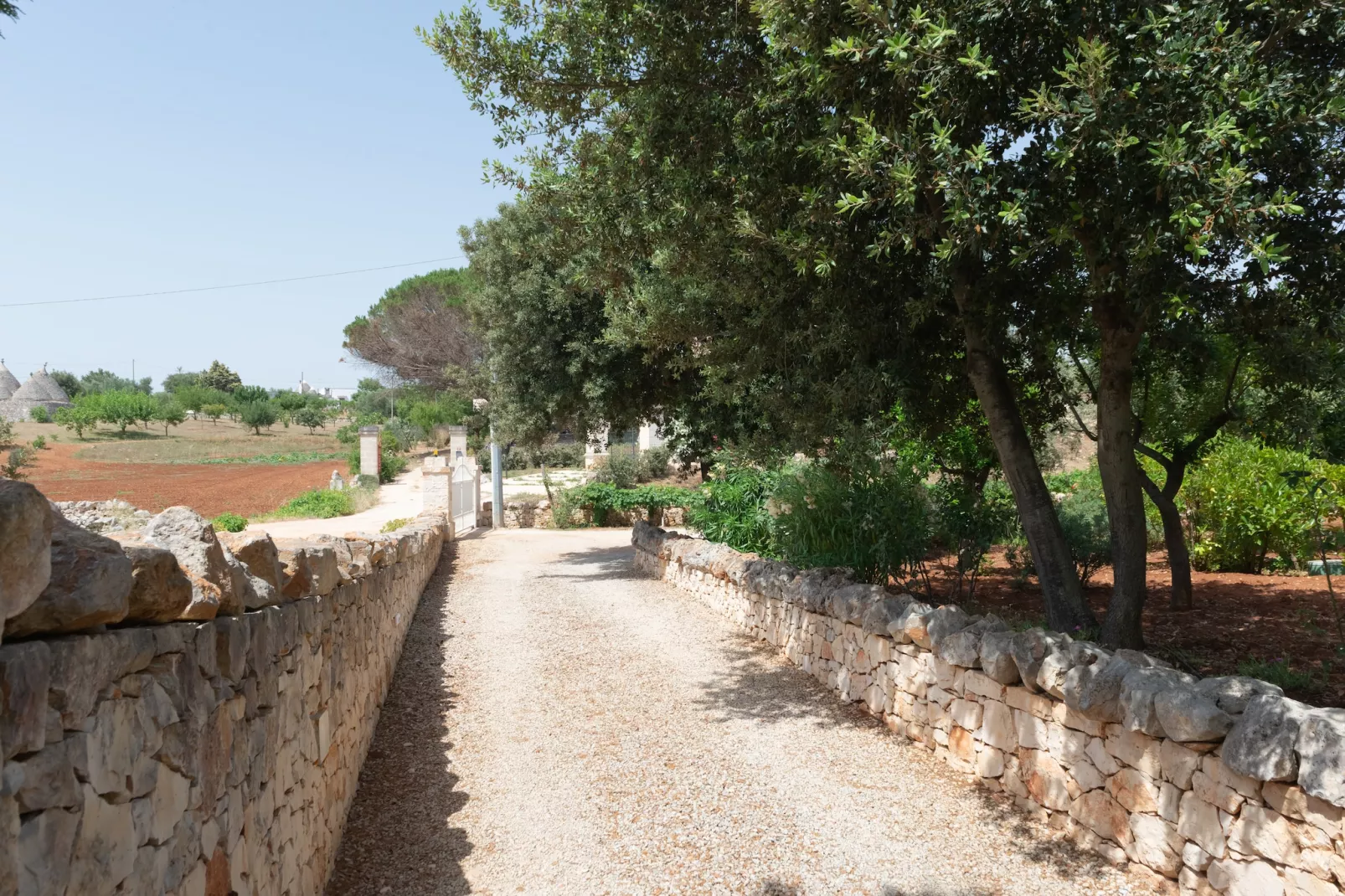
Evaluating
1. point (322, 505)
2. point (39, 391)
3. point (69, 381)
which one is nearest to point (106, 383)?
point (69, 381)

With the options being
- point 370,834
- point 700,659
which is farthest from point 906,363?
point 370,834

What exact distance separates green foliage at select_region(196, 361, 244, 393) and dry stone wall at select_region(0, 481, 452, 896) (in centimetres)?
8311


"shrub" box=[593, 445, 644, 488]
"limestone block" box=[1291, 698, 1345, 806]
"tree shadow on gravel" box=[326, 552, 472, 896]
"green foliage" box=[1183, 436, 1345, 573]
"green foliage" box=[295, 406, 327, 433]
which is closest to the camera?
"limestone block" box=[1291, 698, 1345, 806]

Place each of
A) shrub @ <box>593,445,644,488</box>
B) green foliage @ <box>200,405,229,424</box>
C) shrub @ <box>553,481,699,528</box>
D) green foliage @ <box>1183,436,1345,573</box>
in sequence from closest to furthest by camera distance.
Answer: green foliage @ <box>1183,436,1345,573</box>
shrub @ <box>553,481,699,528</box>
shrub @ <box>593,445,644,488</box>
green foliage @ <box>200,405,229,424</box>

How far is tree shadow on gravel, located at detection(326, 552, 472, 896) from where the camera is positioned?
4410 mm

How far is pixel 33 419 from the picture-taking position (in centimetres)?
2528

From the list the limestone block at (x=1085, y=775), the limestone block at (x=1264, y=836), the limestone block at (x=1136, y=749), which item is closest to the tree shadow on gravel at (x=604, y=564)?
the limestone block at (x=1085, y=775)

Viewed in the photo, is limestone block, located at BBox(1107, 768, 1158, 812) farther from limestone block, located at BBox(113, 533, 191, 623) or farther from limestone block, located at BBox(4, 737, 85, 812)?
limestone block, located at BBox(4, 737, 85, 812)

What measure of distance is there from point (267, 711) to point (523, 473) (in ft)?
121

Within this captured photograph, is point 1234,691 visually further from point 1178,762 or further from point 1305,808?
point 1305,808

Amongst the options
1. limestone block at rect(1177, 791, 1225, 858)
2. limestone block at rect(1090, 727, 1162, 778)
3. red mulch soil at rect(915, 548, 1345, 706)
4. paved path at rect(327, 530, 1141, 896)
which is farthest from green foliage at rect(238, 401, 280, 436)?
limestone block at rect(1177, 791, 1225, 858)

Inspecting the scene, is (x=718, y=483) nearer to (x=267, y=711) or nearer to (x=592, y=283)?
(x=592, y=283)

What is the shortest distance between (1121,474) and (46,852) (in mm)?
6660

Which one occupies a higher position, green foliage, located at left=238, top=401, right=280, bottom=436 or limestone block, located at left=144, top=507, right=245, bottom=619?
green foliage, located at left=238, top=401, right=280, bottom=436
